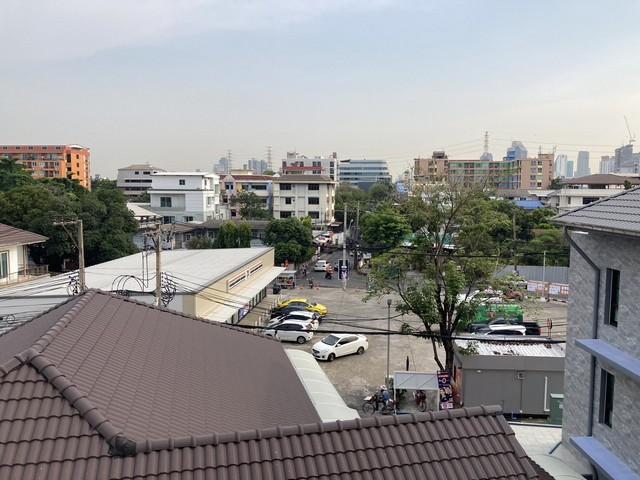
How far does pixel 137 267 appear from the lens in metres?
Result: 22.8

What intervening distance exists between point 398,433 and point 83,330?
3.80 metres

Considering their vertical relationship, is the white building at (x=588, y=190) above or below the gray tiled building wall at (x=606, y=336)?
above

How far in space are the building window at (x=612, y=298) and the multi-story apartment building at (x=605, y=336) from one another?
0.04 ft

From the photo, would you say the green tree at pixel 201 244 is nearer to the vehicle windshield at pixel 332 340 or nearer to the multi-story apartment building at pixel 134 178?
the vehicle windshield at pixel 332 340

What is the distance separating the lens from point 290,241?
3688cm

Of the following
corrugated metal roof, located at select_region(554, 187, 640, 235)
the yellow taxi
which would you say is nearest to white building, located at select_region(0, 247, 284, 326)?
the yellow taxi

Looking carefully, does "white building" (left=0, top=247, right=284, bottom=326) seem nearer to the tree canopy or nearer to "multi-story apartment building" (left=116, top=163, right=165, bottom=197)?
the tree canopy

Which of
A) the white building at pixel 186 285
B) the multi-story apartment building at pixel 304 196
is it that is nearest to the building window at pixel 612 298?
the white building at pixel 186 285

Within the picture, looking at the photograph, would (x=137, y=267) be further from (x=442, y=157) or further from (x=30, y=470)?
(x=442, y=157)

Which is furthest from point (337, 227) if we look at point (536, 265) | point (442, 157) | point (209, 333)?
point (209, 333)

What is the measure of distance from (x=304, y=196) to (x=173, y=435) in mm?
49446

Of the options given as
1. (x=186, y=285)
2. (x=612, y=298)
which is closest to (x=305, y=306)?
(x=186, y=285)

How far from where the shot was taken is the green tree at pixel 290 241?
119ft

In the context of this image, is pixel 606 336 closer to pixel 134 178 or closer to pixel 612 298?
pixel 612 298
